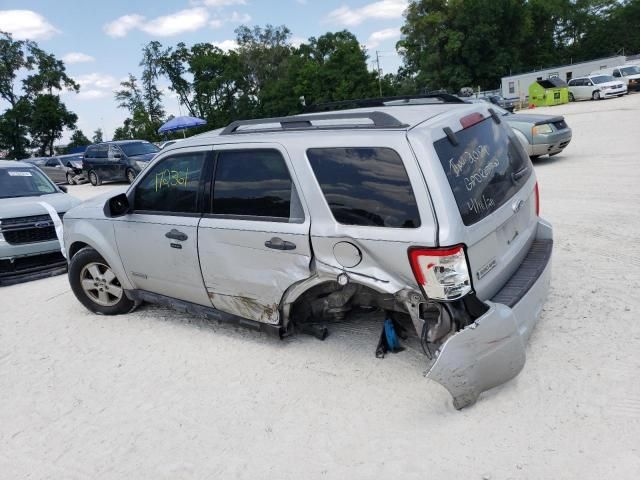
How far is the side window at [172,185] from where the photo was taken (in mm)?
4098

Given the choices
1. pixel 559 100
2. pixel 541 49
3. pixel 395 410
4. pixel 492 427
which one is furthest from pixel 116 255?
pixel 541 49

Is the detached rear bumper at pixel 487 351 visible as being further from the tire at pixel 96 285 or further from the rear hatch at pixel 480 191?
the tire at pixel 96 285

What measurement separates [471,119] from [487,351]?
1.56 meters

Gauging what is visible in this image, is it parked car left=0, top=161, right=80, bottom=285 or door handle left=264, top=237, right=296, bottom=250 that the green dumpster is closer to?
parked car left=0, top=161, right=80, bottom=285

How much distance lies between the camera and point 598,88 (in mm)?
28438

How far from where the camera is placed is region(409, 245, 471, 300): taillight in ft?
9.23

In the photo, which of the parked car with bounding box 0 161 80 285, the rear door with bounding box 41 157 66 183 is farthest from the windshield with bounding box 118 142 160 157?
the parked car with bounding box 0 161 80 285

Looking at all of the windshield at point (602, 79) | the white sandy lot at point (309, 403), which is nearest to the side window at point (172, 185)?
the white sandy lot at point (309, 403)

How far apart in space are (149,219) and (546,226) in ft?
11.0

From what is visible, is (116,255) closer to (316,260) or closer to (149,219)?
(149,219)

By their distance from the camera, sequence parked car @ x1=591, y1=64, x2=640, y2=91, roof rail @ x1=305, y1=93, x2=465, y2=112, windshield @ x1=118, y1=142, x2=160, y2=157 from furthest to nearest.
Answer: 1. parked car @ x1=591, y1=64, x2=640, y2=91
2. windshield @ x1=118, y1=142, x2=160, y2=157
3. roof rail @ x1=305, y1=93, x2=465, y2=112

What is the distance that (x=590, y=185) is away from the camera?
8.18 metres

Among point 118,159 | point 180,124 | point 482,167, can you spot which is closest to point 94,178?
point 118,159

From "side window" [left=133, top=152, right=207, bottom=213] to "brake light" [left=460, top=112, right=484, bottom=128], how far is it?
2.05m
